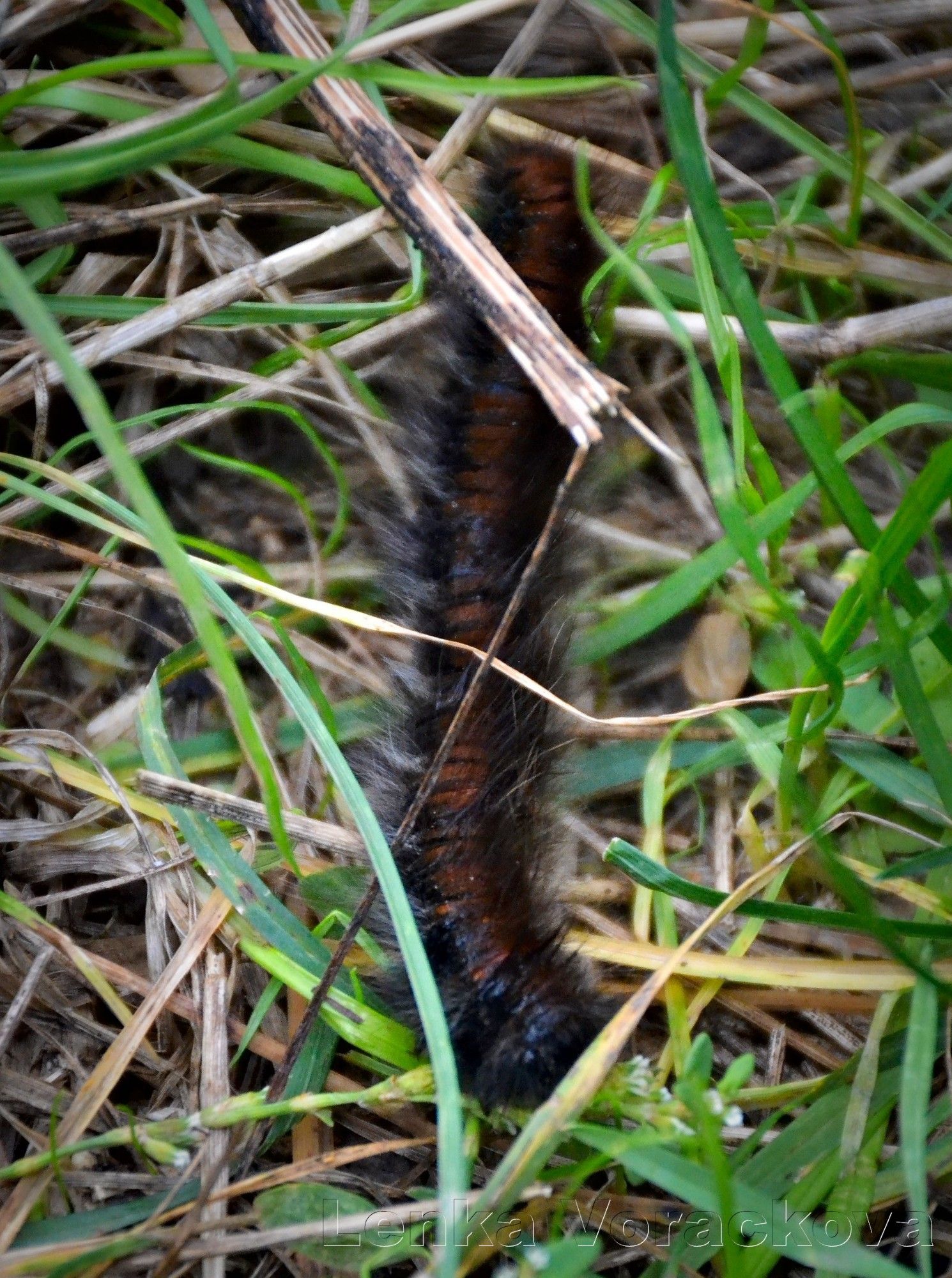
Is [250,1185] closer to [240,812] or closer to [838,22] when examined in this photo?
[240,812]

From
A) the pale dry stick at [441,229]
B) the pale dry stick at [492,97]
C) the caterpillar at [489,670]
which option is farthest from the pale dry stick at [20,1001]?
the pale dry stick at [492,97]

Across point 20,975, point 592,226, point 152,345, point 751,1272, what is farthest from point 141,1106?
point 592,226

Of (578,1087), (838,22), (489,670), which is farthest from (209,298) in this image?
(578,1087)

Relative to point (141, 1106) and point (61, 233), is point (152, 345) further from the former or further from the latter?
point (141, 1106)

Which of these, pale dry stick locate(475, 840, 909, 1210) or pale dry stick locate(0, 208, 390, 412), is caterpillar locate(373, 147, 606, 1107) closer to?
pale dry stick locate(475, 840, 909, 1210)

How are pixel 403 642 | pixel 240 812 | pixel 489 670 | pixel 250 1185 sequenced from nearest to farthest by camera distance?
1. pixel 250 1185
2. pixel 240 812
3. pixel 489 670
4. pixel 403 642

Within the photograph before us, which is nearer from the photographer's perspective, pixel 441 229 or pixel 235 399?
pixel 441 229

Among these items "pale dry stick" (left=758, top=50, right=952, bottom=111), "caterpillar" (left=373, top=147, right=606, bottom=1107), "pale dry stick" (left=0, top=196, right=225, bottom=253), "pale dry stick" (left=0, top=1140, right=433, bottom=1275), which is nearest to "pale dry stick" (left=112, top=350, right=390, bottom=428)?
"caterpillar" (left=373, top=147, right=606, bottom=1107)
